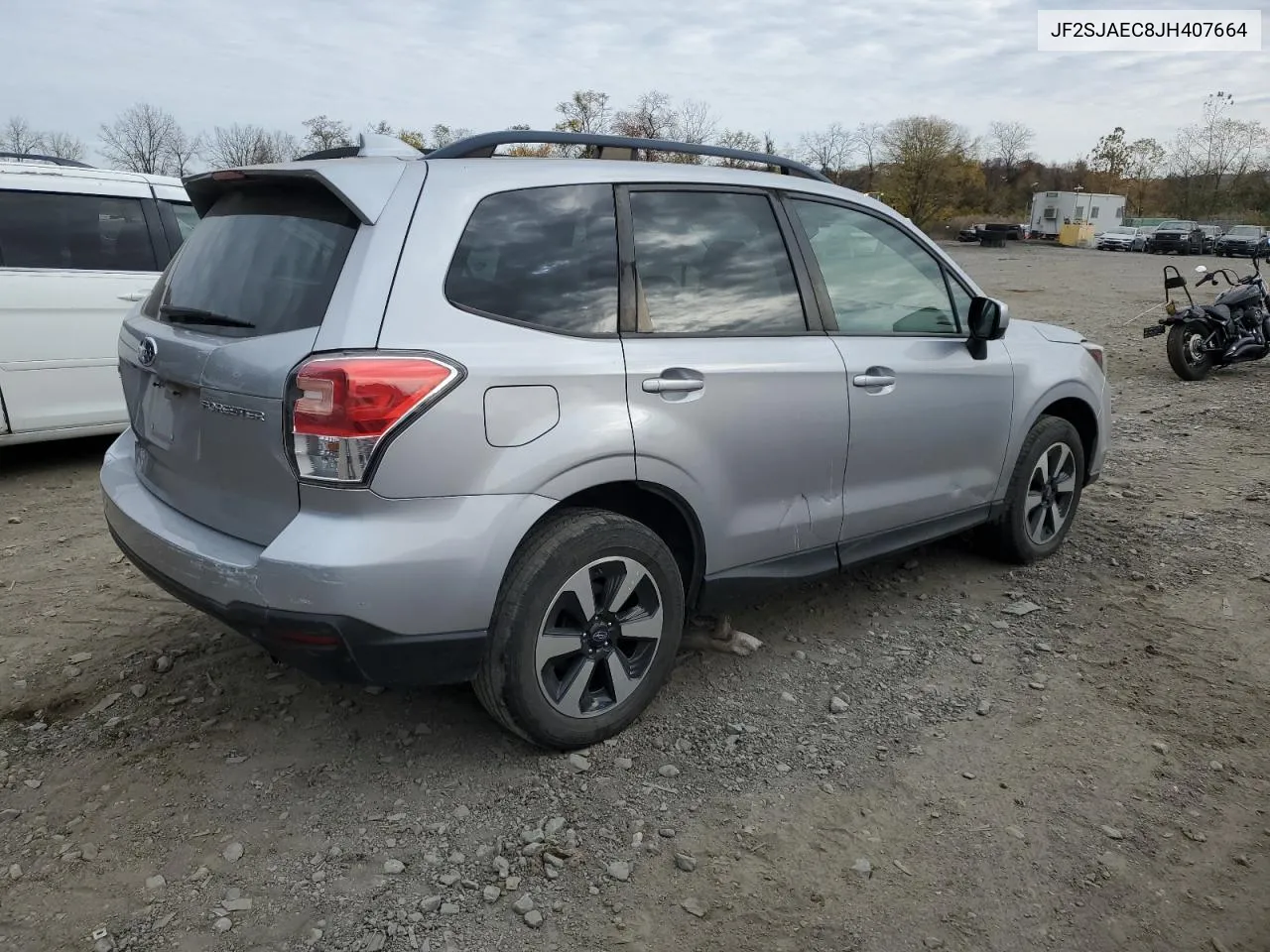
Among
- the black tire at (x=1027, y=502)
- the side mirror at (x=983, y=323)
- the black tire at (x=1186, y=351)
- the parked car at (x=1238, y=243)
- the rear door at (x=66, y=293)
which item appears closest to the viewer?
the side mirror at (x=983, y=323)

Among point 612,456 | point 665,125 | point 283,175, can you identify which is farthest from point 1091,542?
point 665,125

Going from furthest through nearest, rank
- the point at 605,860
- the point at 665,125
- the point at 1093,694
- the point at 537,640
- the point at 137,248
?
the point at 665,125
the point at 137,248
the point at 1093,694
the point at 537,640
the point at 605,860

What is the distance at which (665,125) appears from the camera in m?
39.8

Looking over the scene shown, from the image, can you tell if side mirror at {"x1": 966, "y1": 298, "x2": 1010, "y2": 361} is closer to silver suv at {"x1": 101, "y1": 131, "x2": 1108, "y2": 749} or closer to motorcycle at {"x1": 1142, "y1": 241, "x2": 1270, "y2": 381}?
silver suv at {"x1": 101, "y1": 131, "x2": 1108, "y2": 749}

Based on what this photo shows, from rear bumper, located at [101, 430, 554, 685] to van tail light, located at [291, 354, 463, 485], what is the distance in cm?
8

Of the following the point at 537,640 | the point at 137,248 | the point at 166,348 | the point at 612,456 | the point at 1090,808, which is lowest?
the point at 1090,808

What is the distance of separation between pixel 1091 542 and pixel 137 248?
5895 millimetres

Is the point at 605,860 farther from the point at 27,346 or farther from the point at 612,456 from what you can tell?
the point at 27,346

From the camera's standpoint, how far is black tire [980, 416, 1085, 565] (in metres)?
4.34

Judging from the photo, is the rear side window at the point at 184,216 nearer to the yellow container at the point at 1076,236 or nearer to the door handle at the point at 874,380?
the door handle at the point at 874,380

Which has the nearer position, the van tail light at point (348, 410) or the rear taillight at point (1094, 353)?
the van tail light at point (348, 410)

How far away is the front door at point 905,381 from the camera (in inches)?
139

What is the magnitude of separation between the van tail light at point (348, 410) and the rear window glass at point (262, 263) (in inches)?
7.5

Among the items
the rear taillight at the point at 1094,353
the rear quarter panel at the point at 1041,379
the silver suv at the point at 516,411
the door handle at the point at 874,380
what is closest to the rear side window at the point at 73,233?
the silver suv at the point at 516,411
